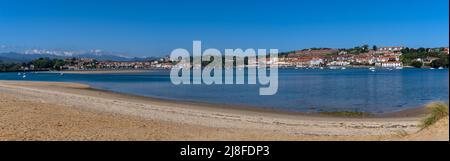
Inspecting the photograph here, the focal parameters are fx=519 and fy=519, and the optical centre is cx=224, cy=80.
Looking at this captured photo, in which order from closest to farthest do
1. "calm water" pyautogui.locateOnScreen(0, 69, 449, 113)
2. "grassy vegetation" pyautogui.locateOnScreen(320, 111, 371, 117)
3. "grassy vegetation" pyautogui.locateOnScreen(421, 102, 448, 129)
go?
"grassy vegetation" pyautogui.locateOnScreen(421, 102, 448, 129) → "grassy vegetation" pyautogui.locateOnScreen(320, 111, 371, 117) → "calm water" pyautogui.locateOnScreen(0, 69, 449, 113)

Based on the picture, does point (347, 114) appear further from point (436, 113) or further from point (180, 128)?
point (436, 113)

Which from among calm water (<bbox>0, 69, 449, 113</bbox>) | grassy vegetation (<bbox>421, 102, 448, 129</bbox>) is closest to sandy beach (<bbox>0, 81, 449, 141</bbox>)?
grassy vegetation (<bbox>421, 102, 448, 129</bbox>)

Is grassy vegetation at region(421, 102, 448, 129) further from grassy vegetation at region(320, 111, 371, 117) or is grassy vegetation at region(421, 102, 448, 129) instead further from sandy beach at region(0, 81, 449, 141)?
grassy vegetation at region(320, 111, 371, 117)

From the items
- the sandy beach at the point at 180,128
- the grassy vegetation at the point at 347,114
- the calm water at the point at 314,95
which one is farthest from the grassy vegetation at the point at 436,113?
the calm water at the point at 314,95

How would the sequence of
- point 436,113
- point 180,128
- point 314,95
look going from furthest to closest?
point 314,95 < point 180,128 < point 436,113

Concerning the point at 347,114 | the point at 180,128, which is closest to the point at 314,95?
the point at 347,114

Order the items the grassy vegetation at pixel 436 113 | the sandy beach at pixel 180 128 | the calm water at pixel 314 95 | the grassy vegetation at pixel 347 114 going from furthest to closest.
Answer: the calm water at pixel 314 95 < the grassy vegetation at pixel 347 114 < the sandy beach at pixel 180 128 < the grassy vegetation at pixel 436 113

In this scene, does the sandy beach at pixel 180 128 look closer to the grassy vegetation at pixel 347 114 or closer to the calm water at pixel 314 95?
the grassy vegetation at pixel 347 114

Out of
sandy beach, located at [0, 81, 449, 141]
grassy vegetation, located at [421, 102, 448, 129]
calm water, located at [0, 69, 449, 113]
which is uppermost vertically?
grassy vegetation, located at [421, 102, 448, 129]

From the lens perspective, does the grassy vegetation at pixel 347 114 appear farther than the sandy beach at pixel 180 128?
Yes

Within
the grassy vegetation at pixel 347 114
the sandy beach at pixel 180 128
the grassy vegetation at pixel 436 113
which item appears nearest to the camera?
the grassy vegetation at pixel 436 113

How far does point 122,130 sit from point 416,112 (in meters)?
19.2
